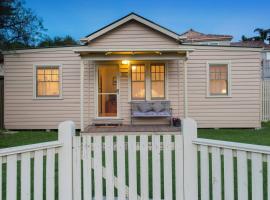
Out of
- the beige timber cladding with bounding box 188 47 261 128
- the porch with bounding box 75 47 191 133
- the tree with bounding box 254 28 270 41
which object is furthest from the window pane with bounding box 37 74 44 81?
the tree with bounding box 254 28 270 41

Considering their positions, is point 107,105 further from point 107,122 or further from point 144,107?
point 144,107

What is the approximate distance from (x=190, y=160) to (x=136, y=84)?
9.38 metres

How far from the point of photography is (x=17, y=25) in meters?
13.2

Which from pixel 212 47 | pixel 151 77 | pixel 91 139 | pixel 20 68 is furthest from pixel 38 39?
pixel 91 139

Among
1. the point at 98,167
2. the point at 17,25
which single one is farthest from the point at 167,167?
the point at 17,25

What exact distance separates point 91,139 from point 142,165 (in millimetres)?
498

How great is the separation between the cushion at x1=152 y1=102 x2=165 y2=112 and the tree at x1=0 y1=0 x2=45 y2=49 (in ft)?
21.0

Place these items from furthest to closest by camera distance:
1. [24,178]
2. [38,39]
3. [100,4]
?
[100,4]
[38,39]
[24,178]

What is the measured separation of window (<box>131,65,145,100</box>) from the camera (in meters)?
11.9

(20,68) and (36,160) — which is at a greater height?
(20,68)

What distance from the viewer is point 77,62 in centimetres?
1193

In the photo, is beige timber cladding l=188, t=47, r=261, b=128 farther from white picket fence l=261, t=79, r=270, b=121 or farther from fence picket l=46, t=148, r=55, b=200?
fence picket l=46, t=148, r=55, b=200

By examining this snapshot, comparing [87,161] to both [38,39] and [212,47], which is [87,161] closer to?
[212,47]

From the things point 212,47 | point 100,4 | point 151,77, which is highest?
point 100,4
